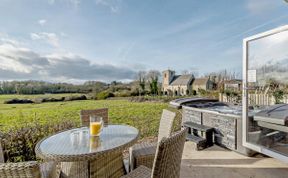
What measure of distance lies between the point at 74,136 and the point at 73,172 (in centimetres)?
47

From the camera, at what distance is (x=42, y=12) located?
4.55 m

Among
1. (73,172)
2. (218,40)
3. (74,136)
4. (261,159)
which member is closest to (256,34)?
(261,159)

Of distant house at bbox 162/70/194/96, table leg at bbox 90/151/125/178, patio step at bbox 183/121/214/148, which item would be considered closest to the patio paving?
patio step at bbox 183/121/214/148

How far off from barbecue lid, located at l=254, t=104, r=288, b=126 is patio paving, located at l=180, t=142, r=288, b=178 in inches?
29.9

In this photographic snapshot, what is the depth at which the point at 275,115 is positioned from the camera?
10.5ft

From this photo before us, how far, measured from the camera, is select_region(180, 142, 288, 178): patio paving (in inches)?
111

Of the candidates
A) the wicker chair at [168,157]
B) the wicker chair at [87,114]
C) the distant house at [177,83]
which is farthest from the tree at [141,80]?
the wicker chair at [168,157]

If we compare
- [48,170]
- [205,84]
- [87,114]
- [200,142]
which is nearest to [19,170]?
[48,170]

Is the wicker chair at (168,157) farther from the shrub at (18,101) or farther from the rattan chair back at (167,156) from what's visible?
the shrub at (18,101)

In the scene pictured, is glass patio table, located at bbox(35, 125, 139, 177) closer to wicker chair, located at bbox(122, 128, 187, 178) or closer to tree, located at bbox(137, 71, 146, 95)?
wicker chair, located at bbox(122, 128, 187, 178)

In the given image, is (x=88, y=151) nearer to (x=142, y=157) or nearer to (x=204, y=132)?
(x=142, y=157)

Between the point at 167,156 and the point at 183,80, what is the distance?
73.3 feet

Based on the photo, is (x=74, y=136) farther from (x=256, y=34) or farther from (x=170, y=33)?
(x=170, y=33)

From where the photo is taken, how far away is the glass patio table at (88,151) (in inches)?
67.9
